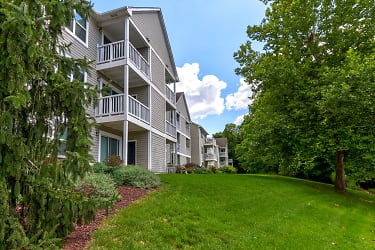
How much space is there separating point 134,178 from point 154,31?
43.4ft

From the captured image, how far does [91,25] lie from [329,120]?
44.3ft

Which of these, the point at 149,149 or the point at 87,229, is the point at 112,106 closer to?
the point at 149,149

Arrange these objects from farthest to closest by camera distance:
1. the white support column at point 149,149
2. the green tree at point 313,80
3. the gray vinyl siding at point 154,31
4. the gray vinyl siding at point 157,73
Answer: the gray vinyl siding at point 157,73 → the gray vinyl siding at point 154,31 → the white support column at point 149,149 → the green tree at point 313,80

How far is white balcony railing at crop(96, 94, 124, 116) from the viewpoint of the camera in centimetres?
1338

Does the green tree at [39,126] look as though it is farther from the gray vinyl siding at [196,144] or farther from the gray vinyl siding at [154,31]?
the gray vinyl siding at [196,144]

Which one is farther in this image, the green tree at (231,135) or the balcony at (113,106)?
the green tree at (231,135)

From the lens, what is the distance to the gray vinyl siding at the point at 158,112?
59.6ft

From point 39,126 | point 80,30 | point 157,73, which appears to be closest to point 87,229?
point 39,126

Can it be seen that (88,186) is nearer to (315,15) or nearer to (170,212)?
(170,212)

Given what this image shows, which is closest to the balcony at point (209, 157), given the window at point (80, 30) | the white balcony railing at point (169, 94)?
the white balcony railing at point (169, 94)

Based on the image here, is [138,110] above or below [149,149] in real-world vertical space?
above

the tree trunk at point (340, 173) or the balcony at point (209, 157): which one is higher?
the balcony at point (209, 157)

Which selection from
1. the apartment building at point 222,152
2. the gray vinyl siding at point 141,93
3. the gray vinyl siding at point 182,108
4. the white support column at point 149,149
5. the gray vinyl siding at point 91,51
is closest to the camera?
the gray vinyl siding at point 91,51

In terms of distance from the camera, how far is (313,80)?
14.3m
